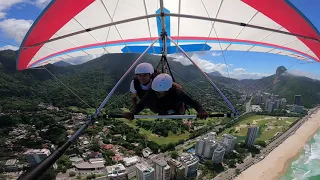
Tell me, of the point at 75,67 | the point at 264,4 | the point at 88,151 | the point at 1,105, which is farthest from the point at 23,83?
the point at 264,4

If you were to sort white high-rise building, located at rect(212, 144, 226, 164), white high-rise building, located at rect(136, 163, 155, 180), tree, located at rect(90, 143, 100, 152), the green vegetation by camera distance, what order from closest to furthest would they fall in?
1. white high-rise building, located at rect(136, 163, 155, 180)
2. white high-rise building, located at rect(212, 144, 226, 164)
3. tree, located at rect(90, 143, 100, 152)
4. the green vegetation

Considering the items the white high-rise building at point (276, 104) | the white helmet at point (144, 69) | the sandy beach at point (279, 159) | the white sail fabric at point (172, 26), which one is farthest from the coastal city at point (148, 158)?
the white high-rise building at point (276, 104)

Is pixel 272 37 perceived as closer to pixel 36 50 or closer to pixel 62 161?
pixel 36 50

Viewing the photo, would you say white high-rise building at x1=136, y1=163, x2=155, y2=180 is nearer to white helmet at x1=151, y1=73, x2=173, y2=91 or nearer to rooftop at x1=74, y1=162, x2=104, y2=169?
rooftop at x1=74, y1=162, x2=104, y2=169

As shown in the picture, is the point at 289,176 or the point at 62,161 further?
the point at 62,161

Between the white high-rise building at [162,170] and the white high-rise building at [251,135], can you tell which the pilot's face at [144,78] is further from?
the white high-rise building at [251,135]

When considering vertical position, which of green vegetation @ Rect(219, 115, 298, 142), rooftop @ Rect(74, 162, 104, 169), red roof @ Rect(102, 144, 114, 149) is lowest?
rooftop @ Rect(74, 162, 104, 169)

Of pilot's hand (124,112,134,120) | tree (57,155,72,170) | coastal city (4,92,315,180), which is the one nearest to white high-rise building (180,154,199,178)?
coastal city (4,92,315,180)
